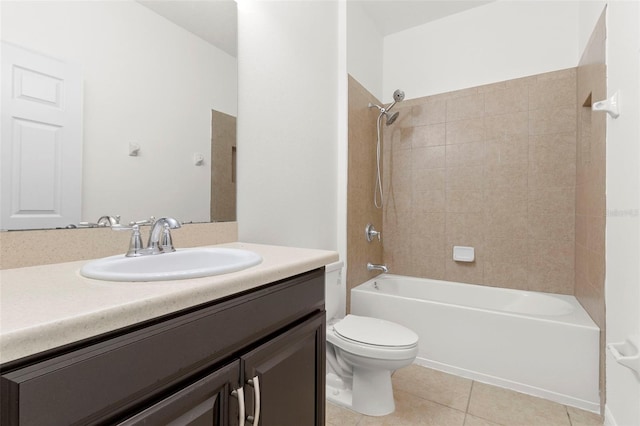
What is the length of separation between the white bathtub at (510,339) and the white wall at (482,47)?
5.50 feet

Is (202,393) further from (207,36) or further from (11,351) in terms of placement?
(207,36)

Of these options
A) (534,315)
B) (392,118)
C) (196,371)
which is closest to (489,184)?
(392,118)

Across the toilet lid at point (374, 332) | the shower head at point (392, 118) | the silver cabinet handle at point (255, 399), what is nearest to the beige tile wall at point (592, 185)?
the toilet lid at point (374, 332)

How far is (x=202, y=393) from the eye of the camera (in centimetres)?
61

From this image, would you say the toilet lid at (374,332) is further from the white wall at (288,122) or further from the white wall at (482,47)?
the white wall at (482,47)

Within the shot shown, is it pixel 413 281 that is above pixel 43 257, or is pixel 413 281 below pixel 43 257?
below

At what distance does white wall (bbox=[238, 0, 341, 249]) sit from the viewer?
1462 millimetres

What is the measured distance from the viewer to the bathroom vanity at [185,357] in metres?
0.42

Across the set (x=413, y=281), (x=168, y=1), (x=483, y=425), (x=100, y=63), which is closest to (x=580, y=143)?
(x=413, y=281)

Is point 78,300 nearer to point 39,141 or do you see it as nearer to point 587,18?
point 39,141

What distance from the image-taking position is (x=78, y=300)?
20.3 inches

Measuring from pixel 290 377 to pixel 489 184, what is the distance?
2.22 meters

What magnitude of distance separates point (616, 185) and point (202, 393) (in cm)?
175

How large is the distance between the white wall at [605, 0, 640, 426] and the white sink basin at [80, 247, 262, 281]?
1321 millimetres
